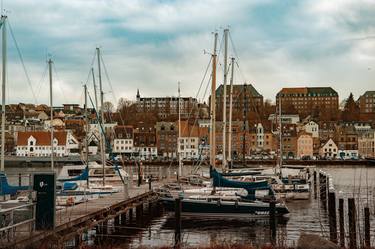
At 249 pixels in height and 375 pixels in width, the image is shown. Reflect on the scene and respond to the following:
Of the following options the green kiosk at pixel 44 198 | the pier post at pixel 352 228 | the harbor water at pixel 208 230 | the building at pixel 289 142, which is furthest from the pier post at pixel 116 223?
the building at pixel 289 142

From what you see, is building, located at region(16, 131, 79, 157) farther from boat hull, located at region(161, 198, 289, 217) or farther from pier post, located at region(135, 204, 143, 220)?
boat hull, located at region(161, 198, 289, 217)

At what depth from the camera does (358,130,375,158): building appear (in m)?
178

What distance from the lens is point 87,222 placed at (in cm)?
2503

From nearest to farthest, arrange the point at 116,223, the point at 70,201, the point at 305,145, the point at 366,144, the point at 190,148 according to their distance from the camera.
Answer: the point at 116,223 → the point at 70,201 → the point at 190,148 → the point at 305,145 → the point at 366,144

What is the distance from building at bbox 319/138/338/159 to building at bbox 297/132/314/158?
11.2ft

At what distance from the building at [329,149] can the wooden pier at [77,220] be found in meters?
144

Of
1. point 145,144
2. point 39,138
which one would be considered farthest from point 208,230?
point 145,144

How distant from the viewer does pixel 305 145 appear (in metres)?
176

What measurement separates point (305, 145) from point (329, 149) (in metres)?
8.22

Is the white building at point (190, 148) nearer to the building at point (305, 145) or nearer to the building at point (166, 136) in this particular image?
the building at point (166, 136)

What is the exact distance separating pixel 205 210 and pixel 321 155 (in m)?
148

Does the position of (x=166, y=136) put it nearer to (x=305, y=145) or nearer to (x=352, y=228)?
(x=305, y=145)

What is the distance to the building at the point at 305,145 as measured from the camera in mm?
174625

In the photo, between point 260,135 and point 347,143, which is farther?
point 347,143
